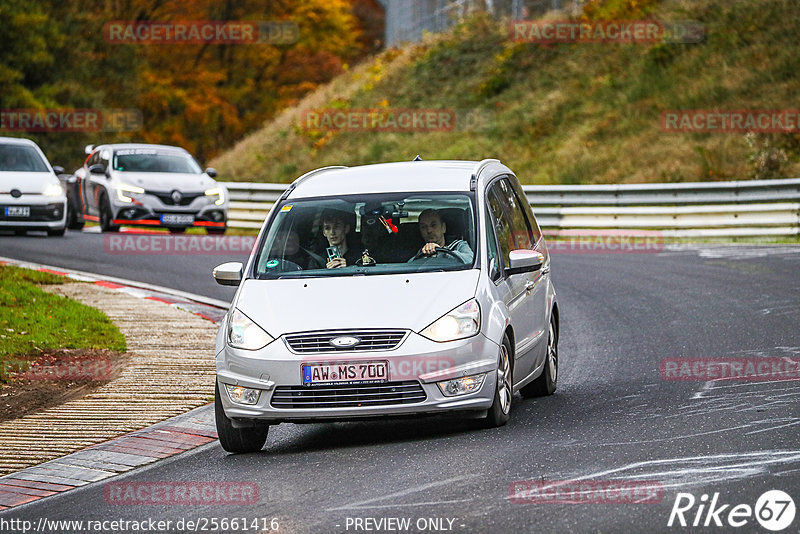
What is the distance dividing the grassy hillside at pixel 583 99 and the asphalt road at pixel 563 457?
18326 mm

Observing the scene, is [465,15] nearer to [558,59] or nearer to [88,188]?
[558,59]

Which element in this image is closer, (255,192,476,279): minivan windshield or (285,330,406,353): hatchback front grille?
(285,330,406,353): hatchback front grille

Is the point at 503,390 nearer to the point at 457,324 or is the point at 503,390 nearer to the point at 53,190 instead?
the point at 457,324

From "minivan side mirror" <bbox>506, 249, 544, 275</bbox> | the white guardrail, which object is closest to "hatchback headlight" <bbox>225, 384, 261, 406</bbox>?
"minivan side mirror" <bbox>506, 249, 544, 275</bbox>

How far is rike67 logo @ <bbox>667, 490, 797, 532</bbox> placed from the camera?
5957mm

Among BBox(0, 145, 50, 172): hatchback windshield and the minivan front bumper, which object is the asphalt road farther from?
BBox(0, 145, 50, 172): hatchback windshield

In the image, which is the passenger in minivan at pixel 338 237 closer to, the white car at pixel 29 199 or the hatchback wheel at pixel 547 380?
the hatchback wheel at pixel 547 380

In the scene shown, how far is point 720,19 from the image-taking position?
3788 cm

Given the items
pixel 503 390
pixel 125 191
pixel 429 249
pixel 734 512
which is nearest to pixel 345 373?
pixel 503 390

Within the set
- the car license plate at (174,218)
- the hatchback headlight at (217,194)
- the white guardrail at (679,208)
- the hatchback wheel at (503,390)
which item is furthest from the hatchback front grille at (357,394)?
the hatchback headlight at (217,194)

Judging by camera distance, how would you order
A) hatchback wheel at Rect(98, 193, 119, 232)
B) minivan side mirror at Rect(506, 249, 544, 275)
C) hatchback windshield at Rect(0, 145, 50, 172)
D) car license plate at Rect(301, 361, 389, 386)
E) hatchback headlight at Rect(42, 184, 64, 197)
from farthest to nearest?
1. hatchback wheel at Rect(98, 193, 119, 232)
2. hatchback windshield at Rect(0, 145, 50, 172)
3. hatchback headlight at Rect(42, 184, 64, 197)
4. minivan side mirror at Rect(506, 249, 544, 275)
5. car license plate at Rect(301, 361, 389, 386)

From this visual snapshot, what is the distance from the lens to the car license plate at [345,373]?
26.7ft

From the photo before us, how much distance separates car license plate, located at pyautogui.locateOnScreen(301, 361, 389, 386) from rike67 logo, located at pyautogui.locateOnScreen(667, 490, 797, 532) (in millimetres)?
2317

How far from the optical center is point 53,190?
24.1 metres
